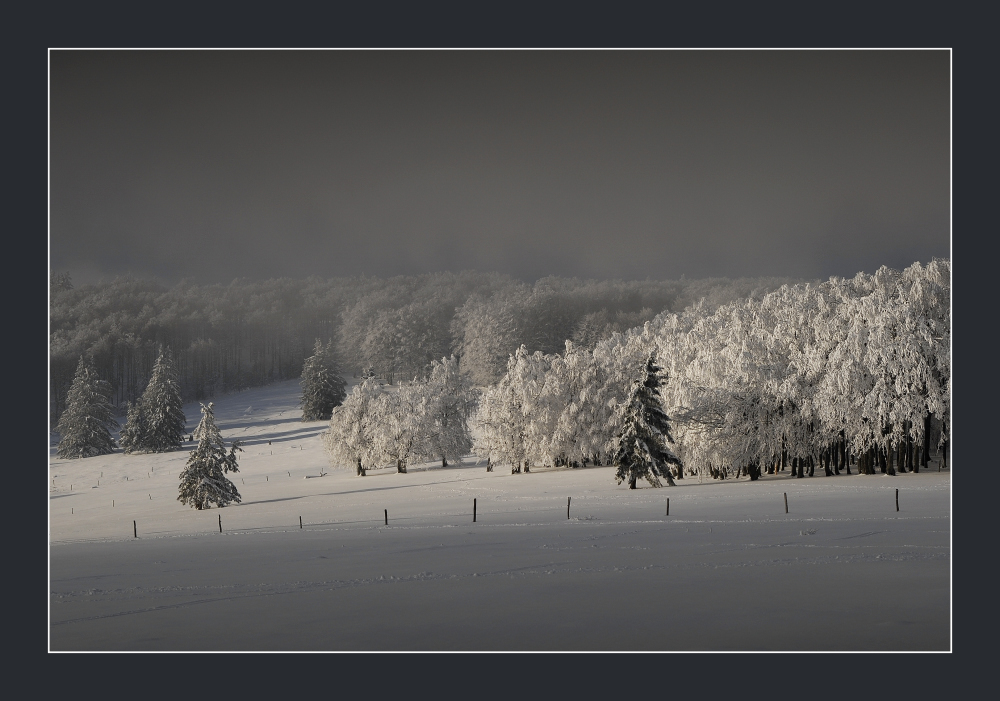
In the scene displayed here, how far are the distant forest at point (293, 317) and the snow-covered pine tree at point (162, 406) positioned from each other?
0.17 meters

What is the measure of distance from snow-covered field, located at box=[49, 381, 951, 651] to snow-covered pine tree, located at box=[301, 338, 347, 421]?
713 millimetres

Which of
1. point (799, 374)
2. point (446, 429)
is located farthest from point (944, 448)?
point (446, 429)

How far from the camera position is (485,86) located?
12.5 m

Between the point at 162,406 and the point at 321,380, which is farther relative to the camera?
the point at 321,380

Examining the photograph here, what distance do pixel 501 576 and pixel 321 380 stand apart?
30.2 ft

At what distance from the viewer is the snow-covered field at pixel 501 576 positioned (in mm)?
9281

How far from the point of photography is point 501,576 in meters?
11.9

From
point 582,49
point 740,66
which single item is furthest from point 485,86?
point 740,66

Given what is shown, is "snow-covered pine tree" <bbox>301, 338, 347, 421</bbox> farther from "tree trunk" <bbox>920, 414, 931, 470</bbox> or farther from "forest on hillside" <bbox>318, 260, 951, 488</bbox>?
"tree trunk" <bbox>920, 414, 931, 470</bbox>

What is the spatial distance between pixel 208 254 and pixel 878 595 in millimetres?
11898

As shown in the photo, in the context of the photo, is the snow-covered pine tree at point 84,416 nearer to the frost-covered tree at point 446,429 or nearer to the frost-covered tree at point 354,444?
the frost-covered tree at point 354,444

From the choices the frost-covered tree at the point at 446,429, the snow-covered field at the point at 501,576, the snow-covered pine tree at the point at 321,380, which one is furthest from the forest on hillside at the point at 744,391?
the snow-covered field at the point at 501,576

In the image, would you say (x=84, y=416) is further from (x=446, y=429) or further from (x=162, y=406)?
(x=446, y=429)

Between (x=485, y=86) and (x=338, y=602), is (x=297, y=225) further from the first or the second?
(x=338, y=602)
